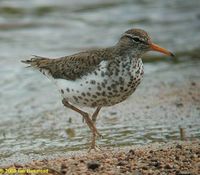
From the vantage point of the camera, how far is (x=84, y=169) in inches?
257

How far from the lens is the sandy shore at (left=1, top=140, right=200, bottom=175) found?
6.43m

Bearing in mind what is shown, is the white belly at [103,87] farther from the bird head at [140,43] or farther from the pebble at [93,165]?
the pebble at [93,165]

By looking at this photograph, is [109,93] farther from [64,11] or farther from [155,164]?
[64,11]

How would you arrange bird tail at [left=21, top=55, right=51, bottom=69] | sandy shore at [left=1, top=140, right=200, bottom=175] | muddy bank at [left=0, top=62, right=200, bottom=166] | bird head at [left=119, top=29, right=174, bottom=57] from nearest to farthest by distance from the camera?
sandy shore at [left=1, top=140, right=200, bottom=175] < bird head at [left=119, top=29, right=174, bottom=57] < muddy bank at [left=0, top=62, right=200, bottom=166] < bird tail at [left=21, top=55, right=51, bottom=69]

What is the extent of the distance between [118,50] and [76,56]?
0.64 metres

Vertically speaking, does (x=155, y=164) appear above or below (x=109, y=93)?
below

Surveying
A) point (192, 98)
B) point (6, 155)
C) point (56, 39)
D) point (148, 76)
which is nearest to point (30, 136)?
point (6, 155)

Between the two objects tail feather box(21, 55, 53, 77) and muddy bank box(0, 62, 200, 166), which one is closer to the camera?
muddy bank box(0, 62, 200, 166)

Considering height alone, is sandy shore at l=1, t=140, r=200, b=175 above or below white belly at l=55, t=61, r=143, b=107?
below

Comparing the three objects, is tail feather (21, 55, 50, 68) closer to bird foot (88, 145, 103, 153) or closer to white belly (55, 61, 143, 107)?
white belly (55, 61, 143, 107)

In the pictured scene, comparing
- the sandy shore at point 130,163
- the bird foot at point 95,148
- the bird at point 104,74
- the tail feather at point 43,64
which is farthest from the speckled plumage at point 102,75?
the sandy shore at point 130,163

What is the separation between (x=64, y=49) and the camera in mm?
14758

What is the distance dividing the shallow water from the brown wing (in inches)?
36.6

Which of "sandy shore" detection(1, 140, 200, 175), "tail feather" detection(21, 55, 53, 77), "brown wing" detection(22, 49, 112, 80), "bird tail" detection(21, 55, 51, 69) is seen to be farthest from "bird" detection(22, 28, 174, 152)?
"sandy shore" detection(1, 140, 200, 175)
